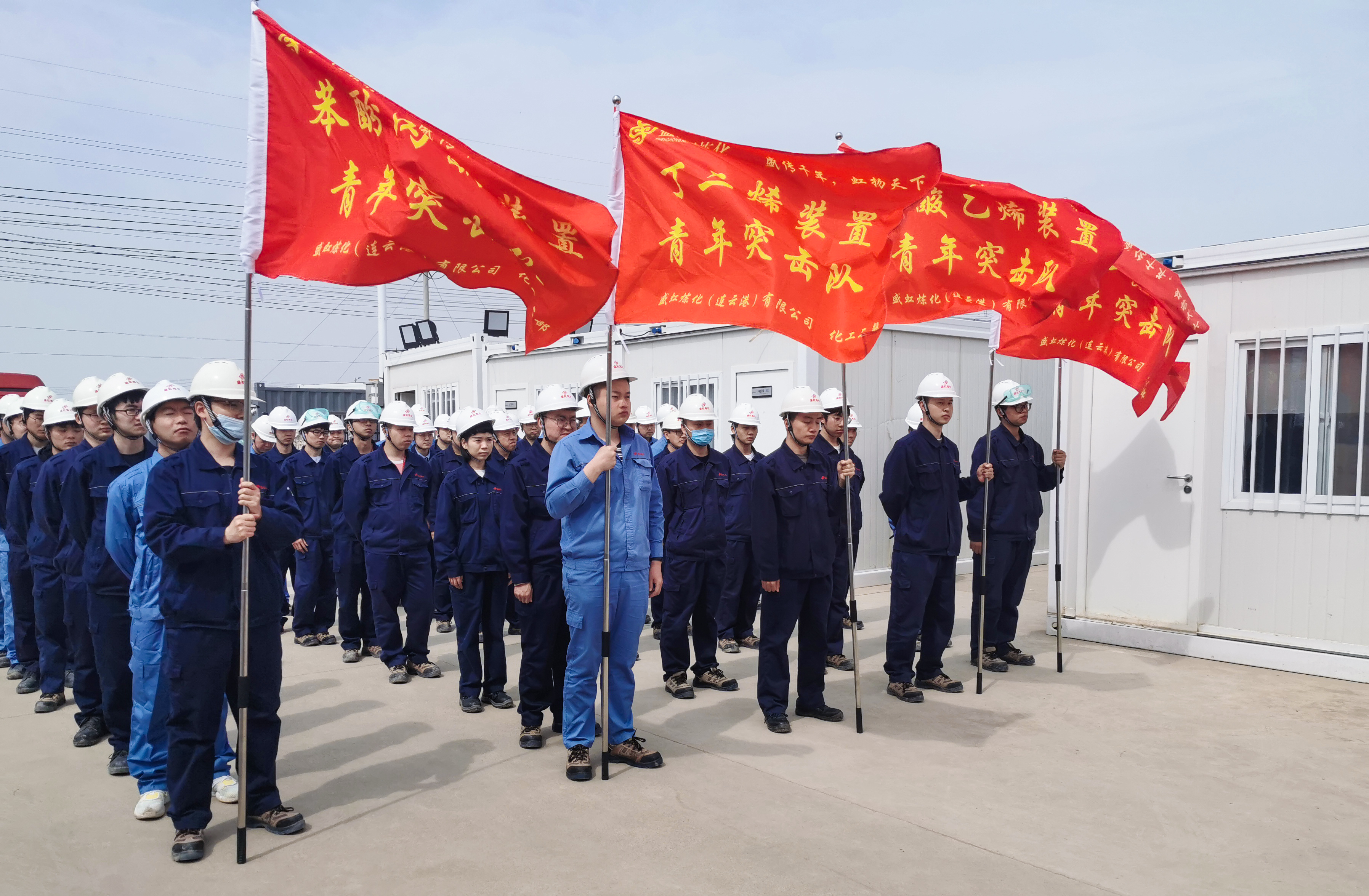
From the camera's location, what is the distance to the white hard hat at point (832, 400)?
912 cm

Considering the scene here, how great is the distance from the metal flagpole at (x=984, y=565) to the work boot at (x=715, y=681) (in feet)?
6.14

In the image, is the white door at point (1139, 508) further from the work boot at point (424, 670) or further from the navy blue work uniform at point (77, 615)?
the navy blue work uniform at point (77, 615)

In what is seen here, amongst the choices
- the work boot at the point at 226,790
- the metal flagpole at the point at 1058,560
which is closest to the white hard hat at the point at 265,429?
the work boot at the point at 226,790

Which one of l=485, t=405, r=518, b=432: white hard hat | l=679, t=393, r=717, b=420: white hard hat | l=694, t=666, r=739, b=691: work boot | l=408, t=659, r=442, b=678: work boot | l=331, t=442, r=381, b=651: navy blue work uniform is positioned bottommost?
l=408, t=659, r=442, b=678: work boot

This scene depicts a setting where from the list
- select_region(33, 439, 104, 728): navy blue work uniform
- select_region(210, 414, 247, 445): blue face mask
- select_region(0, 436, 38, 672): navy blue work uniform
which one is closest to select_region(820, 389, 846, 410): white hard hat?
select_region(210, 414, 247, 445): blue face mask

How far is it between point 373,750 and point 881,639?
5.18 meters

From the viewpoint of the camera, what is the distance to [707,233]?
5.38 m

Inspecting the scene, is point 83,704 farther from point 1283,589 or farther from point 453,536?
point 1283,589

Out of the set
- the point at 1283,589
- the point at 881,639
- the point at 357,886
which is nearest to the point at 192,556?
the point at 357,886

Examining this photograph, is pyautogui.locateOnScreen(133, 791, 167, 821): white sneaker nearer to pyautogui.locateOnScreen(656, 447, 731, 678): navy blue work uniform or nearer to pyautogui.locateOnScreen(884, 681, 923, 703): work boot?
pyautogui.locateOnScreen(656, 447, 731, 678): navy blue work uniform

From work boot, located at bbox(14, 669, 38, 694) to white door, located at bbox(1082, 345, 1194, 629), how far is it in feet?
30.3

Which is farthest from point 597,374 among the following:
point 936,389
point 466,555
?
point 936,389

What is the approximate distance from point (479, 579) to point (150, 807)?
2.62 m

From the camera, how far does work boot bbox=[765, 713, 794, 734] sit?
6.34 metres
